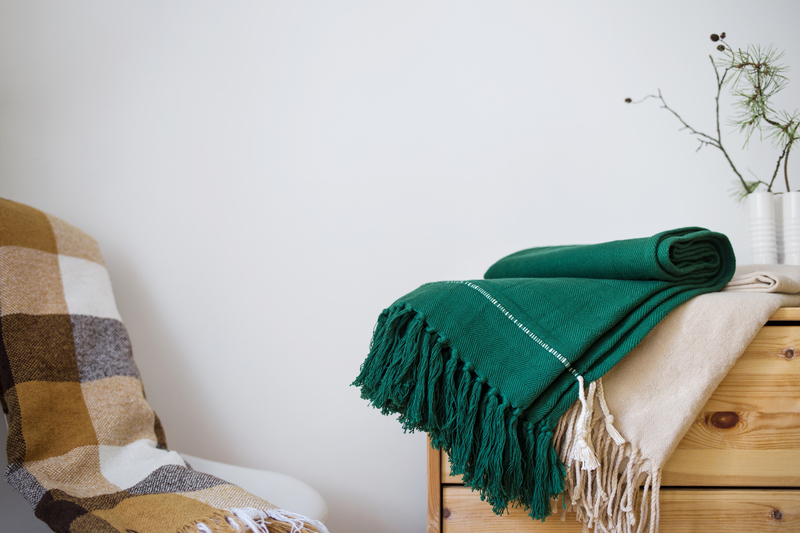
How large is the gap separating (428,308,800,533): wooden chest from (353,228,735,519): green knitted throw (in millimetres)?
107

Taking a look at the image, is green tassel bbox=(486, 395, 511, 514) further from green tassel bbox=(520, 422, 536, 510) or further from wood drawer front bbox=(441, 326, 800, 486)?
wood drawer front bbox=(441, 326, 800, 486)

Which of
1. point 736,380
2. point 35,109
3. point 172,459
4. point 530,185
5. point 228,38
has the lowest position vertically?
point 172,459

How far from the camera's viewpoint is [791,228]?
837mm

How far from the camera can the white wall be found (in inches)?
42.4

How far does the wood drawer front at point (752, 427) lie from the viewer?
0.60 m

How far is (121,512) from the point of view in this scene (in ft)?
1.90

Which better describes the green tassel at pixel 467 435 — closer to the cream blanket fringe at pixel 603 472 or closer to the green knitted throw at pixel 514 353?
the green knitted throw at pixel 514 353

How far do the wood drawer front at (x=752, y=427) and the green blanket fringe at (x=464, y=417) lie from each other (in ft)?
0.74

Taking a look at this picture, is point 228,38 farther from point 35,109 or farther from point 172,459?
point 172,459

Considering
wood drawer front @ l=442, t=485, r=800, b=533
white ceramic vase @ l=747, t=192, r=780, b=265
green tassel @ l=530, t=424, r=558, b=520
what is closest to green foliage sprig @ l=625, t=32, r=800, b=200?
white ceramic vase @ l=747, t=192, r=780, b=265

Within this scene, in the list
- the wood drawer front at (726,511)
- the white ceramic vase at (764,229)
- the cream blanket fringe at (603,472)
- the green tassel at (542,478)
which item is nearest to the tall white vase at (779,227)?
the white ceramic vase at (764,229)

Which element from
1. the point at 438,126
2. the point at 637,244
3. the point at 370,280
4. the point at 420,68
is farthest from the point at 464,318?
the point at 420,68

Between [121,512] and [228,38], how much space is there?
107 centimetres

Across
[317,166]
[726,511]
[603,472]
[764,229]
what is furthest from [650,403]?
[317,166]
